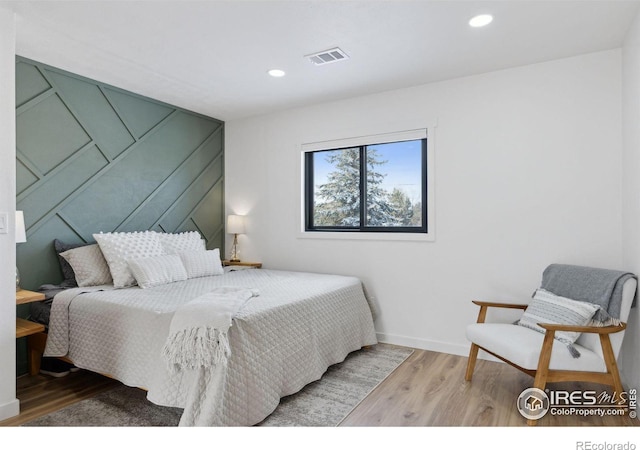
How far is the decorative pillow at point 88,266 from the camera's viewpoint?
122 inches

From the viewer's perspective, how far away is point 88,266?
123 inches

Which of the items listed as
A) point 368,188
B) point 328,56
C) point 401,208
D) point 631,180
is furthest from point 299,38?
point 631,180

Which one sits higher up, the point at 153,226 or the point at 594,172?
the point at 594,172

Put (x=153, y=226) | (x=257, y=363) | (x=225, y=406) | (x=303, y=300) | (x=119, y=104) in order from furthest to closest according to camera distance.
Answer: (x=153, y=226) < (x=119, y=104) < (x=303, y=300) < (x=257, y=363) < (x=225, y=406)

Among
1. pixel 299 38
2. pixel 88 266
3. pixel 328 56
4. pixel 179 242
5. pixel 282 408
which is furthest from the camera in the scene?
pixel 179 242

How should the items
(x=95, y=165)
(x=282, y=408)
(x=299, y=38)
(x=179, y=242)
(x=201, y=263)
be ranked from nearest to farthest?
1. (x=282, y=408)
2. (x=299, y=38)
3. (x=95, y=165)
4. (x=201, y=263)
5. (x=179, y=242)

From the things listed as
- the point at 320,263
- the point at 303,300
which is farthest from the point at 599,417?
the point at 320,263

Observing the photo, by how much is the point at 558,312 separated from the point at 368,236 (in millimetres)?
1780

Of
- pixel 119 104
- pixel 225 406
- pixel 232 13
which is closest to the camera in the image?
pixel 225 406

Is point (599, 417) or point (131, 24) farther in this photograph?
point (131, 24)

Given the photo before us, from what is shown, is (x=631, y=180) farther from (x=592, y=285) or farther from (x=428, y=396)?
(x=428, y=396)
